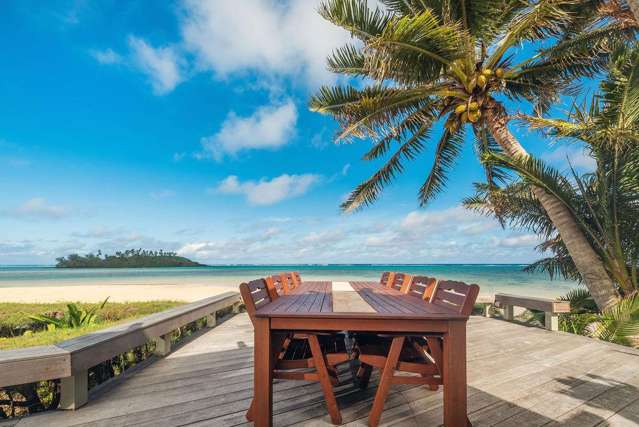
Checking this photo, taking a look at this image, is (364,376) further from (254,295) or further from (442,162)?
(442,162)

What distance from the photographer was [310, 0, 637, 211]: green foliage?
4.24 m

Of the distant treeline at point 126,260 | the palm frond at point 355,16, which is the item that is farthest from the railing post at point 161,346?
the distant treeline at point 126,260

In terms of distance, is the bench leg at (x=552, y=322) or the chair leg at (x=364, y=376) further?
the bench leg at (x=552, y=322)

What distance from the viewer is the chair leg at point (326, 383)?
5.95ft

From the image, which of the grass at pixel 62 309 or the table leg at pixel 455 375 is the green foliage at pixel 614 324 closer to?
the table leg at pixel 455 375

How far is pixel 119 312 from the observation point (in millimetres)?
5180

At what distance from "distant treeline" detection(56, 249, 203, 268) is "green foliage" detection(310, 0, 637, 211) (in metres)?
74.7

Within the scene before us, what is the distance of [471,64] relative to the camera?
16.6ft

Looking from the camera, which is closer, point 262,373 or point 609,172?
point 262,373

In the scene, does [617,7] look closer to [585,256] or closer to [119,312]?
[585,256]

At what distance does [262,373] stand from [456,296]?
1259 mm

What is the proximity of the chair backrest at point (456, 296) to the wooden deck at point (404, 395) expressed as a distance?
0.73 m

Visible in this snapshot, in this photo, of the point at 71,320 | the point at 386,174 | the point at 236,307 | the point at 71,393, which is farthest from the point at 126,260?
the point at 71,393

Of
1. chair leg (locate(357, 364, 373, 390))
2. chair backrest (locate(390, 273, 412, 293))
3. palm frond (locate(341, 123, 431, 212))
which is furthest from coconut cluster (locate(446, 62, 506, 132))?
chair leg (locate(357, 364, 373, 390))
